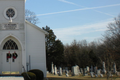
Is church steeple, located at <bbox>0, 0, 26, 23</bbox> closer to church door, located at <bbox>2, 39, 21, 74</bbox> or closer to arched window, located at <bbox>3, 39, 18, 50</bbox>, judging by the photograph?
arched window, located at <bbox>3, 39, 18, 50</bbox>

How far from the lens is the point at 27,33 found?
68.2 feet

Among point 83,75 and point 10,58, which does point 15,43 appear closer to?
point 10,58

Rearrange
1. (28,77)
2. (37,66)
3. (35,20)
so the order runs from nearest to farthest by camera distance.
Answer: (28,77) < (37,66) < (35,20)

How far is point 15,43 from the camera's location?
19.8 meters

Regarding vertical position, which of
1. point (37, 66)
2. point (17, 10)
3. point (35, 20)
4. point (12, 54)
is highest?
point (35, 20)

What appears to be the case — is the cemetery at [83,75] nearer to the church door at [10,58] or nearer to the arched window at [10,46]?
the church door at [10,58]

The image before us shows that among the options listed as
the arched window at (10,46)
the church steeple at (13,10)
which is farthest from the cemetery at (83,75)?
the church steeple at (13,10)

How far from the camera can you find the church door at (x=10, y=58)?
19.5 meters

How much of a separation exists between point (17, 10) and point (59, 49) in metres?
28.7

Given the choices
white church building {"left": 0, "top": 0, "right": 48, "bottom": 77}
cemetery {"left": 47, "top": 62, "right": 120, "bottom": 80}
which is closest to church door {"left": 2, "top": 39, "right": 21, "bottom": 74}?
white church building {"left": 0, "top": 0, "right": 48, "bottom": 77}

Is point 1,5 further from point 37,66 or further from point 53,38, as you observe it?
point 53,38

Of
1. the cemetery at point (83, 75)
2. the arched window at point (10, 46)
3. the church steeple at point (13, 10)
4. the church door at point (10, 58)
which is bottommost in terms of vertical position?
the cemetery at point (83, 75)

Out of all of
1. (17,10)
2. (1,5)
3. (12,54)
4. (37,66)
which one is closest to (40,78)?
(37,66)

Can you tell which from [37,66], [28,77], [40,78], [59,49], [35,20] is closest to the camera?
[28,77]
